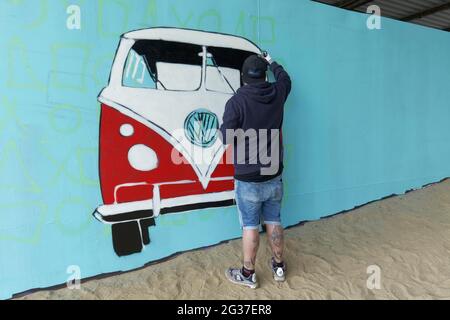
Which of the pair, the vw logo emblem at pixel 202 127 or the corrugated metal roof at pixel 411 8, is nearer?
the vw logo emblem at pixel 202 127

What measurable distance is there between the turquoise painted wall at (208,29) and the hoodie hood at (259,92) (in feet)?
3.01

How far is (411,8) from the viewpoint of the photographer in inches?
256

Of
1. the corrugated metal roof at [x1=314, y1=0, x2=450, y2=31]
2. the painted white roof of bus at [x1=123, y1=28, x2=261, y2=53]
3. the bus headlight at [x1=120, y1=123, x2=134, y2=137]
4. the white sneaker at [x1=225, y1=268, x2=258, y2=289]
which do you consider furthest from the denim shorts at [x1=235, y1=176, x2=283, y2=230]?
the corrugated metal roof at [x1=314, y1=0, x2=450, y2=31]

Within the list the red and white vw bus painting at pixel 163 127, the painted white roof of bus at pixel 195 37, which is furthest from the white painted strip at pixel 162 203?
the painted white roof of bus at pixel 195 37

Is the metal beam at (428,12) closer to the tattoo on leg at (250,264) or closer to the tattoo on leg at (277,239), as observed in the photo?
the tattoo on leg at (277,239)

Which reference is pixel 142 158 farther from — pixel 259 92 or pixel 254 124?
pixel 259 92

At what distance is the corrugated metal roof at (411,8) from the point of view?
615cm

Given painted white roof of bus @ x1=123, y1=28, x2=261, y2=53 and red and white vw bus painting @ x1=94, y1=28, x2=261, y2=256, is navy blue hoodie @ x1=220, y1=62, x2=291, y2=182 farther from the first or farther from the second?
painted white roof of bus @ x1=123, y1=28, x2=261, y2=53

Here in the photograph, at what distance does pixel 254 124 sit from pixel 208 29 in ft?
3.77

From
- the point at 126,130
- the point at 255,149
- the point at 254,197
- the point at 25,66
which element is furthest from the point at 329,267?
the point at 25,66

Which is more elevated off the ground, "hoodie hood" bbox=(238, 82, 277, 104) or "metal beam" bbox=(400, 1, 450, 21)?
"metal beam" bbox=(400, 1, 450, 21)

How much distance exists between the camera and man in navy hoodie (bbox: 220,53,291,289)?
237 cm

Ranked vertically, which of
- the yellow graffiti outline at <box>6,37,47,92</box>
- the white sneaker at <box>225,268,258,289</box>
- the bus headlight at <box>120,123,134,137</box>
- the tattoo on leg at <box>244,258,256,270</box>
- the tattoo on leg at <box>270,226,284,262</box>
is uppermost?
the yellow graffiti outline at <box>6,37,47,92</box>

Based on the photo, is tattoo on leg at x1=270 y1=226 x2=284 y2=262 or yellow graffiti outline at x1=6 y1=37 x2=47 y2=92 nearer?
yellow graffiti outline at x1=6 y1=37 x2=47 y2=92
